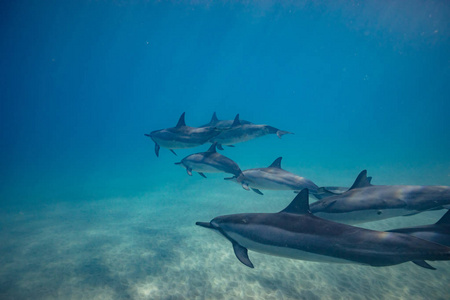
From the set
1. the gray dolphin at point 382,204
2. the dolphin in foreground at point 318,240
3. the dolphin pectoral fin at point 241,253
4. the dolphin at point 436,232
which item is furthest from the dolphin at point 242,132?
the dolphin at point 436,232

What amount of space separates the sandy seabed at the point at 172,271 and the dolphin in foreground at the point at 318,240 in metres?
2.35

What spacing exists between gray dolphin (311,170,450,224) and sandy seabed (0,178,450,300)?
7.29 ft

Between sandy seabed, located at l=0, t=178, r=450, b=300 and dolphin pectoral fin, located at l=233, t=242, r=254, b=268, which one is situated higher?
dolphin pectoral fin, located at l=233, t=242, r=254, b=268

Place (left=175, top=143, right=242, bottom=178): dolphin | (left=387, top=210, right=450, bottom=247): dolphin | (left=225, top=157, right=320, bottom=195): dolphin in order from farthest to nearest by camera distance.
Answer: (left=175, top=143, right=242, bottom=178): dolphin, (left=225, top=157, right=320, bottom=195): dolphin, (left=387, top=210, right=450, bottom=247): dolphin

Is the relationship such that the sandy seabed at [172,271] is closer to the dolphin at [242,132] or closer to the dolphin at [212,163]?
the dolphin at [212,163]

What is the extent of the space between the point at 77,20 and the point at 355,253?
6131 cm

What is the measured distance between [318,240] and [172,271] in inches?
185

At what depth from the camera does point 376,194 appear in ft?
16.5

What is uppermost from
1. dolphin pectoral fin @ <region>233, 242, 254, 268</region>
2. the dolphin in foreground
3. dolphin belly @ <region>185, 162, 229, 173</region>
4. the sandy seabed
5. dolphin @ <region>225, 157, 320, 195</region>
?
dolphin belly @ <region>185, 162, 229, 173</region>

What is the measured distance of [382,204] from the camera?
15.7 feet

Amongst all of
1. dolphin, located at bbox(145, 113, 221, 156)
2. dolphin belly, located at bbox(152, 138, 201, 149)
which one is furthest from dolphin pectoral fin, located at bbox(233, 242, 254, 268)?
dolphin belly, located at bbox(152, 138, 201, 149)

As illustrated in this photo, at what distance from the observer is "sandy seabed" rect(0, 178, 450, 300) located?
210 inches

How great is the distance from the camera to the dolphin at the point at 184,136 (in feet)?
27.0

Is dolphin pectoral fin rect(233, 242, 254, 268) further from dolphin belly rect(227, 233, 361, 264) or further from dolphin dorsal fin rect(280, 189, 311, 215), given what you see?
dolphin dorsal fin rect(280, 189, 311, 215)
